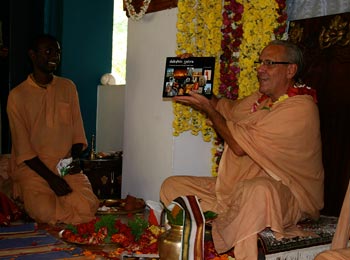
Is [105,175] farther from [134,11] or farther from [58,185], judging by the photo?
[134,11]

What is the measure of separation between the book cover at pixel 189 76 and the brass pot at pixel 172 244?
4.98ft

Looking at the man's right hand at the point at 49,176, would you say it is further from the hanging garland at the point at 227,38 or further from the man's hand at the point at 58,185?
the hanging garland at the point at 227,38

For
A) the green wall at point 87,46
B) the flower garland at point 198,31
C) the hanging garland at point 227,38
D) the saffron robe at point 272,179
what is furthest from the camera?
the green wall at point 87,46

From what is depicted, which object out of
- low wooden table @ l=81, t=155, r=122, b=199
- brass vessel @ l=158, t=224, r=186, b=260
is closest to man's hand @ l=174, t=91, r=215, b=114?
brass vessel @ l=158, t=224, r=186, b=260

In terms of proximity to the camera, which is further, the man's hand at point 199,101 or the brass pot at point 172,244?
the man's hand at point 199,101

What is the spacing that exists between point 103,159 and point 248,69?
2.80 m

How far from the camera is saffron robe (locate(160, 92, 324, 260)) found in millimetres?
3881

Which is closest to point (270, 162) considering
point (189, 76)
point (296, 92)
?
point (296, 92)

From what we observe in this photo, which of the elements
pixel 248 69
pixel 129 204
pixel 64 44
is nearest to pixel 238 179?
pixel 248 69

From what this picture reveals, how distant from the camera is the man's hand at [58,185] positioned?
18.7 feet

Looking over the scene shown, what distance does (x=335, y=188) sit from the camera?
4.81 m

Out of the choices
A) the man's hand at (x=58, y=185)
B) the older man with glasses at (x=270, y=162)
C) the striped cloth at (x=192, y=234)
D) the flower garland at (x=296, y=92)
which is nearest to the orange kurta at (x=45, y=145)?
the man's hand at (x=58, y=185)

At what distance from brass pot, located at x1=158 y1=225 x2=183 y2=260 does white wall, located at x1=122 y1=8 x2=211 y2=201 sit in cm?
260

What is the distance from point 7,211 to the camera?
5.55m
